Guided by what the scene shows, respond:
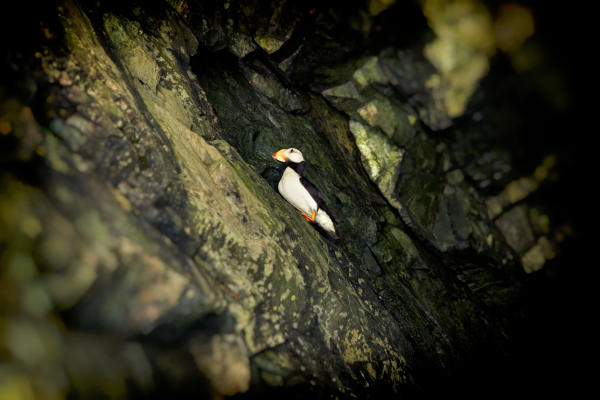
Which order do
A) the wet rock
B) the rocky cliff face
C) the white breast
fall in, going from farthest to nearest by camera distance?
the white breast
the wet rock
the rocky cliff face

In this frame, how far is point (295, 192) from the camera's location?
3.26 metres

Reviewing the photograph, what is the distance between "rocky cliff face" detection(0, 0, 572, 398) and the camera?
4.33ft

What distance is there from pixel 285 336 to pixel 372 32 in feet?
8.30

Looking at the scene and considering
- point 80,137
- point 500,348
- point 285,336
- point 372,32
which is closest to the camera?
point 80,137

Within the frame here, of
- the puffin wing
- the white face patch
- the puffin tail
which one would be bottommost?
the puffin tail

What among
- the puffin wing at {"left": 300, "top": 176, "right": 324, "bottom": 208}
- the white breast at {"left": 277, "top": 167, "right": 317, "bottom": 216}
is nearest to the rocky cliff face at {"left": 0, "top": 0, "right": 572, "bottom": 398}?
the white breast at {"left": 277, "top": 167, "right": 317, "bottom": 216}

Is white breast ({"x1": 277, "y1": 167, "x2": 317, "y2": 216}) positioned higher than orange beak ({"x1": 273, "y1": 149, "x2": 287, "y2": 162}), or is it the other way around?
orange beak ({"x1": 273, "y1": 149, "x2": 287, "y2": 162})

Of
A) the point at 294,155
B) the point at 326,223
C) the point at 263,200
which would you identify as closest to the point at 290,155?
the point at 294,155

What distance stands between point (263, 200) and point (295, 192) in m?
0.60

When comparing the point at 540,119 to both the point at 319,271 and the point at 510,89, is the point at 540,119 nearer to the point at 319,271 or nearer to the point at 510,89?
the point at 510,89

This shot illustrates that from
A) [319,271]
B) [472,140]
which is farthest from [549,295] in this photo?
[319,271]

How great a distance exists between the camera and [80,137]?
1559 millimetres

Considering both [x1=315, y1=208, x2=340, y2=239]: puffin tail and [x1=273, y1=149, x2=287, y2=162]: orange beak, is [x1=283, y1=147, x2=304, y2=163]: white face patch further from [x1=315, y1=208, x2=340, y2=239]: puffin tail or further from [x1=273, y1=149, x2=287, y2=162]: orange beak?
[x1=315, y1=208, x2=340, y2=239]: puffin tail

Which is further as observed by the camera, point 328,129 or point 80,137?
point 328,129
